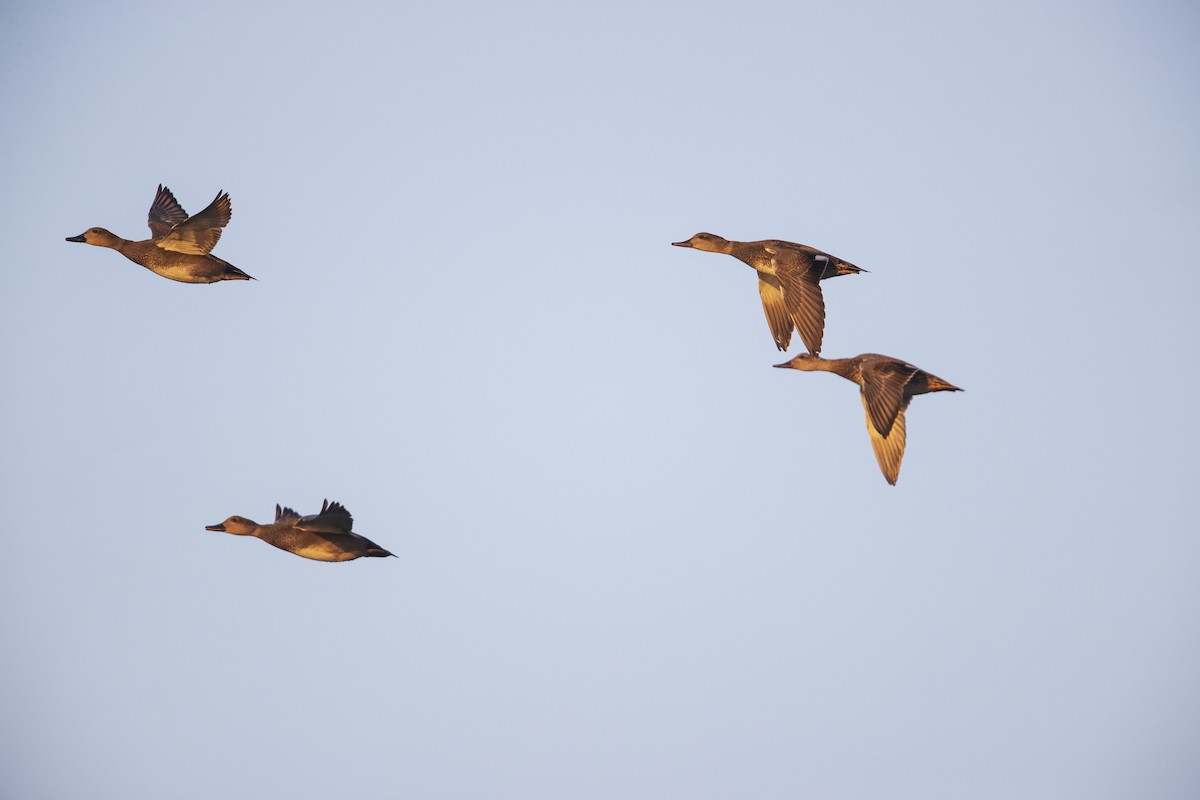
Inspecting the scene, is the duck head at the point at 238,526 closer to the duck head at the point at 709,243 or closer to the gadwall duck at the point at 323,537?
the gadwall duck at the point at 323,537

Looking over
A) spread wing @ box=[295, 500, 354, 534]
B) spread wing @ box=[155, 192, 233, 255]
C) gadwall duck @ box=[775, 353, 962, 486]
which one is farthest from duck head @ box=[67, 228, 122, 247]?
gadwall duck @ box=[775, 353, 962, 486]

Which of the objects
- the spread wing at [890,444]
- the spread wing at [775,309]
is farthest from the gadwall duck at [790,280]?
the spread wing at [890,444]

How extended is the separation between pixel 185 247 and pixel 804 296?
436 inches

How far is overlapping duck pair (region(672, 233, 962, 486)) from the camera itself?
987 inches

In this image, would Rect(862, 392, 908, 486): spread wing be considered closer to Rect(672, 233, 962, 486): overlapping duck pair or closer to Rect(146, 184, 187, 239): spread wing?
Rect(672, 233, 962, 486): overlapping duck pair

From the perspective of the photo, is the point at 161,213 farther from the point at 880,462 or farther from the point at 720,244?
the point at 880,462

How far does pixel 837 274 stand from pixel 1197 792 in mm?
166071

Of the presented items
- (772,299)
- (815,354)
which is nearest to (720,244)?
(772,299)

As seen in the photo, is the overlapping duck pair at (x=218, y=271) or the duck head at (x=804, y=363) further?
the duck head at (x=804, y=363)

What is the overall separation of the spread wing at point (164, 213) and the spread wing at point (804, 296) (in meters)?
11.2

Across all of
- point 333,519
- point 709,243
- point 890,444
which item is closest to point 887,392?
point 890,444

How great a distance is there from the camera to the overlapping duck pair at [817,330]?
25062 mm

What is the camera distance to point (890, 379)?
987 inches

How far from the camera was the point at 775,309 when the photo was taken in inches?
1115
